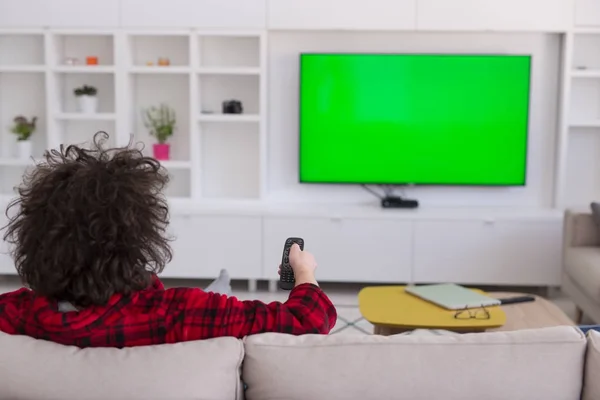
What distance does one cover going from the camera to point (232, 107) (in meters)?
5.10

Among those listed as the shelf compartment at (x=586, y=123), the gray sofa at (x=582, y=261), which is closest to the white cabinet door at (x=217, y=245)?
the gray sofa at (x=582, y=261)

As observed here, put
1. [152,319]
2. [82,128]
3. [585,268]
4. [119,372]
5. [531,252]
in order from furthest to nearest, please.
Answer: [82,128] → [531,252] → [585,268] → [152,319] → [119,372]

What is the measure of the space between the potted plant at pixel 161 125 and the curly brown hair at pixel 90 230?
375 centimetres

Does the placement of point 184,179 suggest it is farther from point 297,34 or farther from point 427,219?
point 427,219

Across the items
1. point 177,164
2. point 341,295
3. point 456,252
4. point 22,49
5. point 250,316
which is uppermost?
point 22,49

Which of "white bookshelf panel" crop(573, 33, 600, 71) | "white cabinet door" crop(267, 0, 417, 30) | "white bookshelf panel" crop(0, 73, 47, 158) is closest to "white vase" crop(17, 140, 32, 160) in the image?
"white bookshelf panel" crop(0, 73, 47, 158)

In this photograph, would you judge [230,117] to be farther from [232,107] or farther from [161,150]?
[161,150]

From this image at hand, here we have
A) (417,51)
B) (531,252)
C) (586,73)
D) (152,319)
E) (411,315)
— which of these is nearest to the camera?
(152,319)

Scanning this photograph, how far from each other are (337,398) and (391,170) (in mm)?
3856

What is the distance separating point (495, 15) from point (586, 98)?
859mm

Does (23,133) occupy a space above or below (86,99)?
below

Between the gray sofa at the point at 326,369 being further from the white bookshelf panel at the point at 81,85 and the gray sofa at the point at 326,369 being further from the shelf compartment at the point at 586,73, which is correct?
the white bookshelf panel at the point at 81,85

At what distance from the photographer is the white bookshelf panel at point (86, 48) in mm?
5250

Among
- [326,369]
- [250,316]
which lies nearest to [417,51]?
[250,316]
